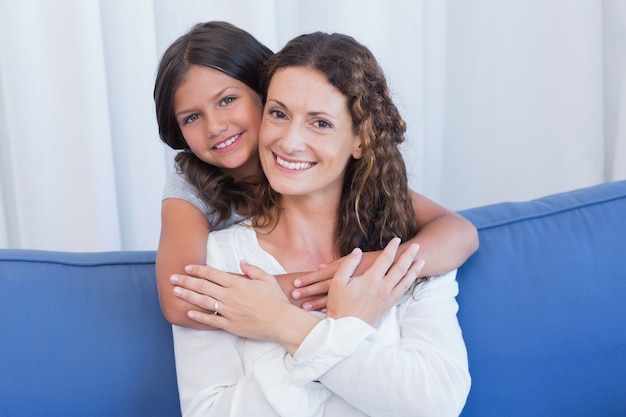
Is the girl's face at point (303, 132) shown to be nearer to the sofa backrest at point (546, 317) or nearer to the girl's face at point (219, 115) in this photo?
the girl's face at point (219, 115)

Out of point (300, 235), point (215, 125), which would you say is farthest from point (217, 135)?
point (300, 235)

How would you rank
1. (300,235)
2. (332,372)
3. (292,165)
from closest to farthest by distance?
(332,372) → (292,165) → (300,235)

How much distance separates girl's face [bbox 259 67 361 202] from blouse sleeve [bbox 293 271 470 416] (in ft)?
0.88

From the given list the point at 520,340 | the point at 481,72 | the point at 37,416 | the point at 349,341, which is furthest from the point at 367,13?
the point at 37,416

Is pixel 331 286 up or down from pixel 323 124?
down

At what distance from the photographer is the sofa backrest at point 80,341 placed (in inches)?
57.7

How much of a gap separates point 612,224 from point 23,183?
1.44 meters

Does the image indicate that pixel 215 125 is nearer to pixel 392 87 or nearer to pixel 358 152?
pixel 358 152

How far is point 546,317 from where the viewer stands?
5.33 feet

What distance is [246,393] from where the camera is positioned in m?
1.34

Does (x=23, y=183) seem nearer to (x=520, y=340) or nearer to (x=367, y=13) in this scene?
(x=367, y=13)

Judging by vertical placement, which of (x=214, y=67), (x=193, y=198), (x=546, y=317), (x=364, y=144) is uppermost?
(x=214, y=67)

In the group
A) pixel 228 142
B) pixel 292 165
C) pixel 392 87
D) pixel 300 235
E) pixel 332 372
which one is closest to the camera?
pixel 332 372

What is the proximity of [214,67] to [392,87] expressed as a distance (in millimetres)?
916
